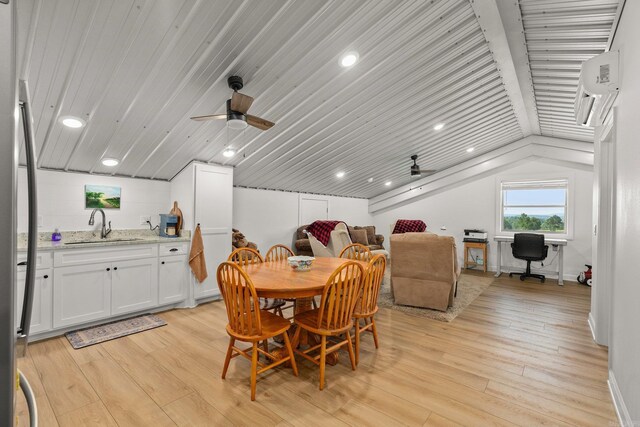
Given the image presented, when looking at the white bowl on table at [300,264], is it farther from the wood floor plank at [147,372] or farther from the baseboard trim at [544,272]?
the baseboard trim at [544,272]

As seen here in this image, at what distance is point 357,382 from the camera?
2219mm

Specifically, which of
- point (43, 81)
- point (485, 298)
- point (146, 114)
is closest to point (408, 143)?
point (485, 298)

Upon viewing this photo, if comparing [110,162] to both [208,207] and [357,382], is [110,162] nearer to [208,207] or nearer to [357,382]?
[208,207]

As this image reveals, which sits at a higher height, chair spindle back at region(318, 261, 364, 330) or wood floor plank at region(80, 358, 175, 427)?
chair spindle back at region(318, 261, 364, 330)

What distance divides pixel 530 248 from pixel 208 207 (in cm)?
582

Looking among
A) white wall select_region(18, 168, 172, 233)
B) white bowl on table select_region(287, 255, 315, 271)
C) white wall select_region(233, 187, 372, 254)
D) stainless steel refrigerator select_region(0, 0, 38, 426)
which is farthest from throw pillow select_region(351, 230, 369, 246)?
stainless steel refrigerator select_region(0, 0, 38, 426)

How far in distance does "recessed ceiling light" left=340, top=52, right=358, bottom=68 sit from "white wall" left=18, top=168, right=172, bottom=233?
127 inches

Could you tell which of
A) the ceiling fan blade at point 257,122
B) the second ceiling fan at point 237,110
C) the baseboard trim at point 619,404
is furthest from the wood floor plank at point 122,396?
the baseboard trim at point 619,404

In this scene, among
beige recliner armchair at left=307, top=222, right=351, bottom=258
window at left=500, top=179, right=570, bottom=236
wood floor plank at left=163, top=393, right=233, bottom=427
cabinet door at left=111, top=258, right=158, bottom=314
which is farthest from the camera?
window at left=500, top=179, right=570, bottom=236

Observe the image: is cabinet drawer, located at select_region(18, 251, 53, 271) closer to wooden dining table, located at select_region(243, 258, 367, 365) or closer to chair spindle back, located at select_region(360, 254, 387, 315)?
wooden dining table, located at select_region(243, 258, 367, 365)

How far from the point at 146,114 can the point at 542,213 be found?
295 inches

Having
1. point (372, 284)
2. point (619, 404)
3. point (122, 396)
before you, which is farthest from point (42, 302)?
point (619, 404)

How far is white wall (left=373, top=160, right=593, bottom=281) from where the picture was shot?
576 cm

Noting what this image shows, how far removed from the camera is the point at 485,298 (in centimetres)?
446
